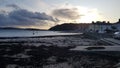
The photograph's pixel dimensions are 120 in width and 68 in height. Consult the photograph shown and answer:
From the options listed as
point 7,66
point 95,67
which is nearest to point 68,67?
point 95,67

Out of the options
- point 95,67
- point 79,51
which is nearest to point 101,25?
point 79,51

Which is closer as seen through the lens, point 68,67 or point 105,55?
point 68,67

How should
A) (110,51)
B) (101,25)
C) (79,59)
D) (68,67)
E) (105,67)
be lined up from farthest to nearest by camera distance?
1. (101,25)
2. (110,51)
3. (79,59)
4. (68,67)
5. (105,67)

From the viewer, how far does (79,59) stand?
24.4 m

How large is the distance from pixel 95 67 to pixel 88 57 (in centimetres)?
583

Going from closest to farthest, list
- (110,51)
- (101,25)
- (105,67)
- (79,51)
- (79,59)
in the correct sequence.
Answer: (105,67) < (79,59) < (110,51) < (79,51) < (101,25)

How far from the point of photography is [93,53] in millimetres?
26953

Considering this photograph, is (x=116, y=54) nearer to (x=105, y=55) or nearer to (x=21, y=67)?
(x=105, y=55)

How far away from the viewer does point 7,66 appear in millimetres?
21500

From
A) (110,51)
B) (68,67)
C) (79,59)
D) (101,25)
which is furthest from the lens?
(101,25)

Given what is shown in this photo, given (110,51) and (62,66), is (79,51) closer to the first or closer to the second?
(110,51)

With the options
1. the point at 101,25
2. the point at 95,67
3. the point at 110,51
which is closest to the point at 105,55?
the point at 110,51

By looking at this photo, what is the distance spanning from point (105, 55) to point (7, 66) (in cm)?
1024

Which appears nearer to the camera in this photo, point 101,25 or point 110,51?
point 110,51
